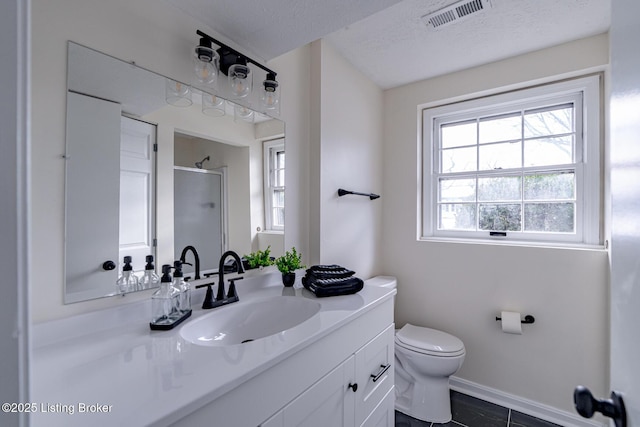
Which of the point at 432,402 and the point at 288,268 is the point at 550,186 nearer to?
the point at 432,402

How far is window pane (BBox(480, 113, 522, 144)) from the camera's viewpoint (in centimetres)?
205

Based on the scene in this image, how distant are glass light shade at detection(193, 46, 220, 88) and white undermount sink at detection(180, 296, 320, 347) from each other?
38.6 inches

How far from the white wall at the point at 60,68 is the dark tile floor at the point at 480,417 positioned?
70.5 inches

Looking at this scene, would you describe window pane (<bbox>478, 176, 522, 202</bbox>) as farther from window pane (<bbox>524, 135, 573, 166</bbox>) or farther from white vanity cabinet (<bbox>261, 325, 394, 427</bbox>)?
white vanity cabinet (<bbox>261, 325, 394, 427</bbox>)

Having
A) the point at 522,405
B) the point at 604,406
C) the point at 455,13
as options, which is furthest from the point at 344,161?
the point at 522,405

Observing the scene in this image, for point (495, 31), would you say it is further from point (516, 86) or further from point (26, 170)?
point (26, 170)

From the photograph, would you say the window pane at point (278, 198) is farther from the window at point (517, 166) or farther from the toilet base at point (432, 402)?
the toilet base at point (432, 402)

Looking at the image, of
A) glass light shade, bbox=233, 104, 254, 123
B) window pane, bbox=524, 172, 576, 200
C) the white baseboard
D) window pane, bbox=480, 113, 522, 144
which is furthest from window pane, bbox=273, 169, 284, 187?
the white baseboard

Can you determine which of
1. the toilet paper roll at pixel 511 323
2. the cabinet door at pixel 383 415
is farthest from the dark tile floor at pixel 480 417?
the toilet paper roll at pixel 511 323

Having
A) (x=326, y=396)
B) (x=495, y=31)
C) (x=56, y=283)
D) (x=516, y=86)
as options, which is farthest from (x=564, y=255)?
(x=56, y=283)

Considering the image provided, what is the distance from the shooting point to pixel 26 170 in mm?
349

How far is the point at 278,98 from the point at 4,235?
1.43 meters

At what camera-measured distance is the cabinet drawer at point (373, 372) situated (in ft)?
3.96

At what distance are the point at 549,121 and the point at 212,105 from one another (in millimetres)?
2204
